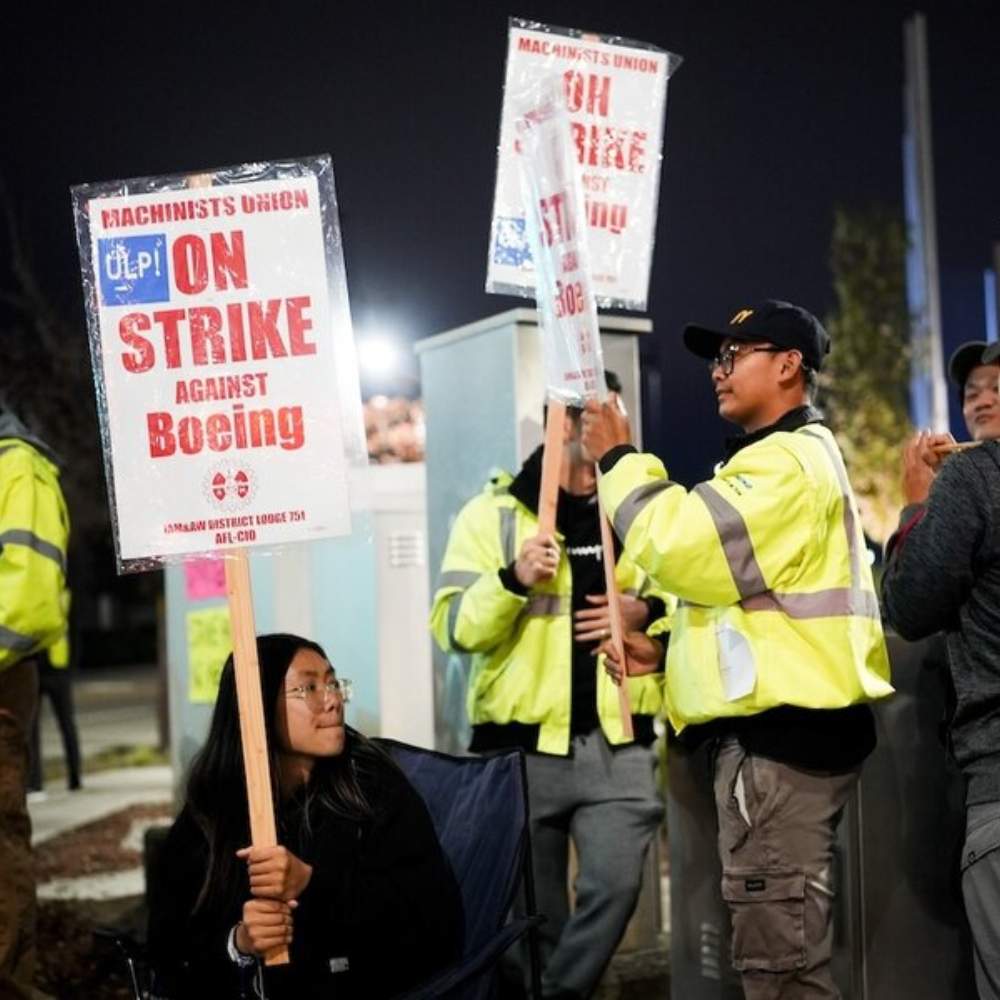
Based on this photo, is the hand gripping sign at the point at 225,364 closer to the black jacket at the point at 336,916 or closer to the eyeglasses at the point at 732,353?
the black jacket at the point at 336,916

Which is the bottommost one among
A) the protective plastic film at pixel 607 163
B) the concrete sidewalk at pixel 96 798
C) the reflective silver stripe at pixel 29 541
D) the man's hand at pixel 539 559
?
the concrete sidewalk at pixel 96 798

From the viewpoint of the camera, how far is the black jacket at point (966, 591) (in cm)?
311

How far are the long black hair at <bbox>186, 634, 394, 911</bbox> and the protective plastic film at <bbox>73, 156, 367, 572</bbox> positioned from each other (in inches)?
18.4

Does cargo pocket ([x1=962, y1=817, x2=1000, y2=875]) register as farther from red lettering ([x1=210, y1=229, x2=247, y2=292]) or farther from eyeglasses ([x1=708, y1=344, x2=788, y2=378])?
red lettering ([x1=210, y1=229, x2=247, y2=292])

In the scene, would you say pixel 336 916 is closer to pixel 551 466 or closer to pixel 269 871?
pixel 269 871

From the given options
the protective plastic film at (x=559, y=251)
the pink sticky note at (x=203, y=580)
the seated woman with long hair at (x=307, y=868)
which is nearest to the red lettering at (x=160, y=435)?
the seated woman with long hair at (x=307, y=868)

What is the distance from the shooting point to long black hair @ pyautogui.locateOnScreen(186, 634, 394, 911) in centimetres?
359

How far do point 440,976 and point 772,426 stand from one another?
1572 millimetres

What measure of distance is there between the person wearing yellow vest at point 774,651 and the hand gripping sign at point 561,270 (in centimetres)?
41

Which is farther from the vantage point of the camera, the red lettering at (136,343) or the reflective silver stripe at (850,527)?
the reflective silver stripe at (850,527)

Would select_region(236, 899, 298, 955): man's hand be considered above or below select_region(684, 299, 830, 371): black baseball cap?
below

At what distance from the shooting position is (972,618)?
10.5ft

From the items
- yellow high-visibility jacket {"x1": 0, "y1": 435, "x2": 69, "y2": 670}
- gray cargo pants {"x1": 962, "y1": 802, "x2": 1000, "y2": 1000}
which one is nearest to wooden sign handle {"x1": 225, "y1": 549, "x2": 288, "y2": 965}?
gray cargo pants {"x1": 962, "y1": 802, "x2": 1000, "y2": 1000}

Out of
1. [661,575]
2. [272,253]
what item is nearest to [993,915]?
[661,575]
